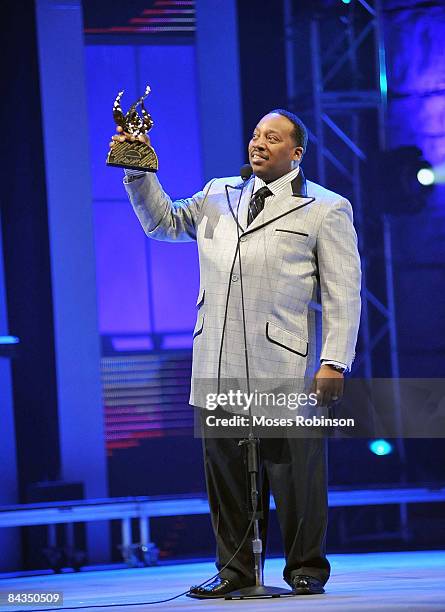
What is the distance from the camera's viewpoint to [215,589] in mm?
3027

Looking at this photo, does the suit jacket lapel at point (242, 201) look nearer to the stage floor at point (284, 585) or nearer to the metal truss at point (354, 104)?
the stage floor at point (284, 585)

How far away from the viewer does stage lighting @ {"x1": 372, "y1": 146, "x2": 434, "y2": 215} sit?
5.46 metres

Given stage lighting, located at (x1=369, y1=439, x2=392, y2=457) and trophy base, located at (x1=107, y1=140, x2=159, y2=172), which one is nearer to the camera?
trophy base, located at (x1=107, y1=140, x2=159, y2=172)

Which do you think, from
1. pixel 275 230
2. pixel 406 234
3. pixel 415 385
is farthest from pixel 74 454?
pixel 275 230

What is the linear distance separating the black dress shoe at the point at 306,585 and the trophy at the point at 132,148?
1265 millimetres

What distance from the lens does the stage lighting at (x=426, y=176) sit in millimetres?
5496

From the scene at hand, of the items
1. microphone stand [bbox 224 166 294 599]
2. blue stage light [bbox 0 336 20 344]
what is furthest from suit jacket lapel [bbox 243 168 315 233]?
blue stage light [bbox 0 336 20 344]

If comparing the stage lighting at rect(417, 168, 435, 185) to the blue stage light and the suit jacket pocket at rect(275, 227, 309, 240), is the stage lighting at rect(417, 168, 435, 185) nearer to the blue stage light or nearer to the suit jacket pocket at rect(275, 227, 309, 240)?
the blue stage light

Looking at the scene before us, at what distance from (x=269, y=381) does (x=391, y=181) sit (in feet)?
8.64

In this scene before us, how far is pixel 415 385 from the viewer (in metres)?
5.22

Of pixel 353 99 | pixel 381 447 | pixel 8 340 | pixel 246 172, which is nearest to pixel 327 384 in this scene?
pixel 246 172

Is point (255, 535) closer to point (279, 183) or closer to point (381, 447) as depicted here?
point (279, 183)

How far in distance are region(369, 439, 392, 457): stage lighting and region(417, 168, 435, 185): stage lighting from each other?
137 cm

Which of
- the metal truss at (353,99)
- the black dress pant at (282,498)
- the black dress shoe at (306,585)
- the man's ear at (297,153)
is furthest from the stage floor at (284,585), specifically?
the man's ear at (297,153)
